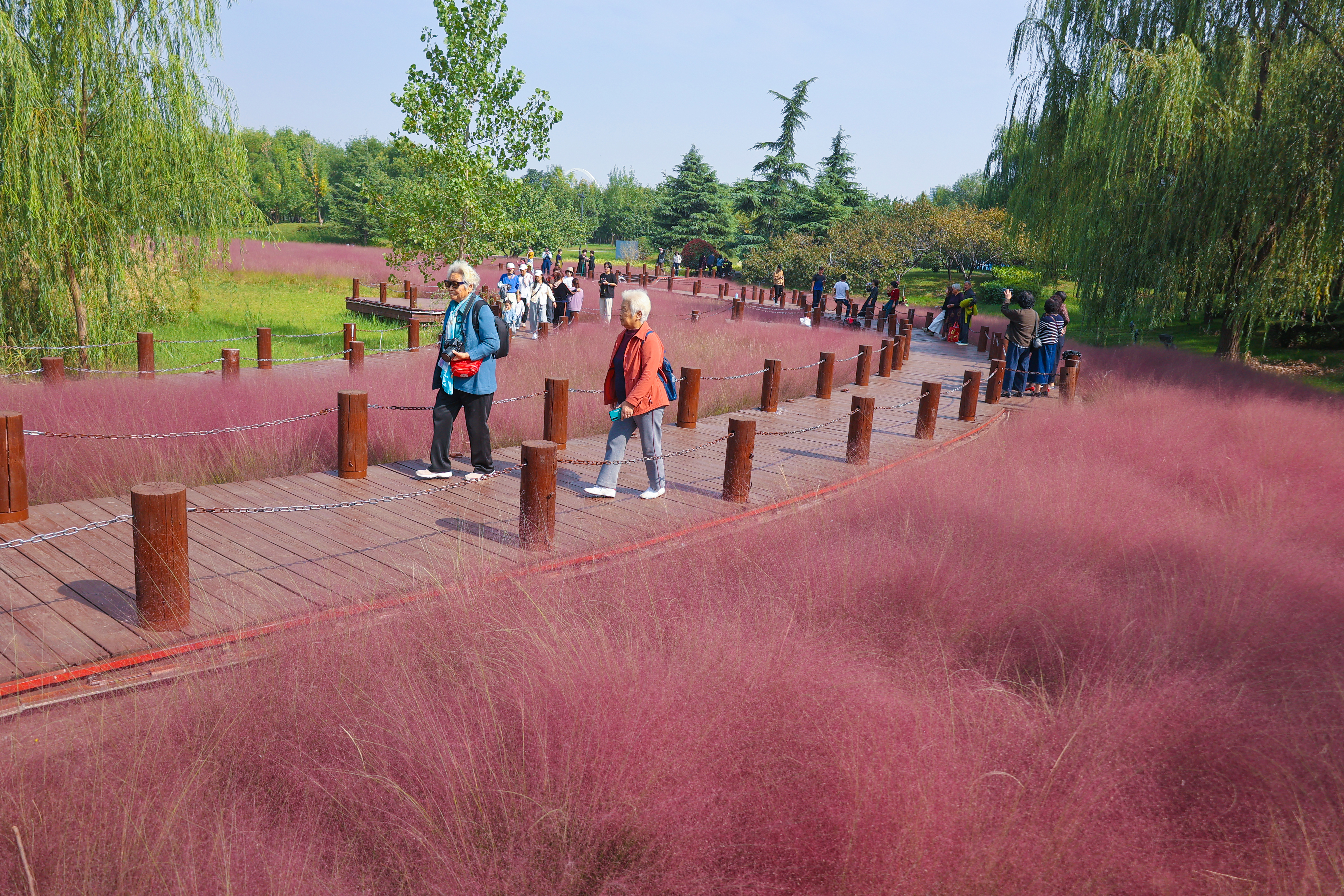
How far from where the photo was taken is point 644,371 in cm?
666

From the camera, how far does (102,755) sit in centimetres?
307

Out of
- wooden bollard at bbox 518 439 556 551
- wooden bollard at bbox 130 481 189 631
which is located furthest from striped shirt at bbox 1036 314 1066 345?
wooden bollard at bbox 130 481 189 631

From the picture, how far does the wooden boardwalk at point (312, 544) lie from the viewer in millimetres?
4254

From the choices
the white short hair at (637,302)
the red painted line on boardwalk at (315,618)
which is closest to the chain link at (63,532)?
the red painted line on boardwalk at (315,618)

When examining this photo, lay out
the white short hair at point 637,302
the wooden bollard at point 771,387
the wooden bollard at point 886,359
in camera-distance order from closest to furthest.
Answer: the white short hair at point 637,302, the wooden bollard at point 771,387, the wooden bollard at point 886,359

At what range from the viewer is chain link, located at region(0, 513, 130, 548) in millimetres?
4156

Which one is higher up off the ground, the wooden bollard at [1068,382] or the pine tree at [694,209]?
the pine tree at [694,209]

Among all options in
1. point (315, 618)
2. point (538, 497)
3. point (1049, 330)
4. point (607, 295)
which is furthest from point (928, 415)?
point (607, 295)

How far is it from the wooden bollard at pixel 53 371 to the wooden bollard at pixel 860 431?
8276 millimetres

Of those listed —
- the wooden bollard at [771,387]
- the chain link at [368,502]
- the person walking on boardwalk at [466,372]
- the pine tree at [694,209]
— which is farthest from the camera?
the pine tree at [694,209]

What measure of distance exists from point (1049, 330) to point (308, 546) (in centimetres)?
1264

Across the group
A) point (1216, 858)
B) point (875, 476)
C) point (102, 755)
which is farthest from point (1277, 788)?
point (875, 476)

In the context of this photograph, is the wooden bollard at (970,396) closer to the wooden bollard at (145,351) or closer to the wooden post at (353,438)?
the wooden post at (353,438)

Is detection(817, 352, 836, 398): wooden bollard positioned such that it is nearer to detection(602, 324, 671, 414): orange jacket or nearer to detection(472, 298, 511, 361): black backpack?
detection(602, 324, 671, 414): orange jacket
